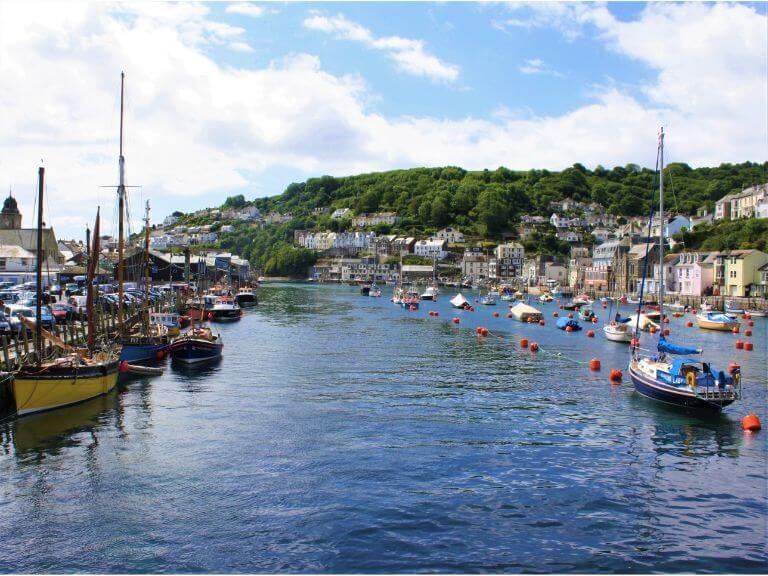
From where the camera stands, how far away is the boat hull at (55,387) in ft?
97.6

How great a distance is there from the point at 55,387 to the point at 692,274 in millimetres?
121190

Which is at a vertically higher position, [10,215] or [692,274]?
[10,215]

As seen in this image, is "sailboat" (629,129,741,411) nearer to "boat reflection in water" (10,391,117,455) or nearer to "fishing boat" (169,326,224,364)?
"boat reflection in water" (10,391,117,455)

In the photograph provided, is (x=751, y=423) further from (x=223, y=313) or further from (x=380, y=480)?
(x=223, y=313)

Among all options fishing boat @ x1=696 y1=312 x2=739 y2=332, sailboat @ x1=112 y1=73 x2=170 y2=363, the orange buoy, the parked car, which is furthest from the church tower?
the orange buoy

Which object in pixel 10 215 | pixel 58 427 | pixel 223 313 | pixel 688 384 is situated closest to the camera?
pixel 58 427

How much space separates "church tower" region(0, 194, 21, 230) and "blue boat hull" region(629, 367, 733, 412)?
374 ft

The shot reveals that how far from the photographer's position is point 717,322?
256 feet

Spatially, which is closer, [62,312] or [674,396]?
[674,396]

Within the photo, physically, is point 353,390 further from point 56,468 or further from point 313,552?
point 313,552

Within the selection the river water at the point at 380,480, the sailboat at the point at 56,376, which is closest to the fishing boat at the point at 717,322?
the river water at the point at 380,480

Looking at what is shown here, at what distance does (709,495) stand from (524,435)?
8.47 m

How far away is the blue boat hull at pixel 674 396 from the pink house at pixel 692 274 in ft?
316

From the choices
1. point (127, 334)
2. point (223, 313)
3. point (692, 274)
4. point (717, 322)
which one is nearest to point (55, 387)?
point (127, 334)
